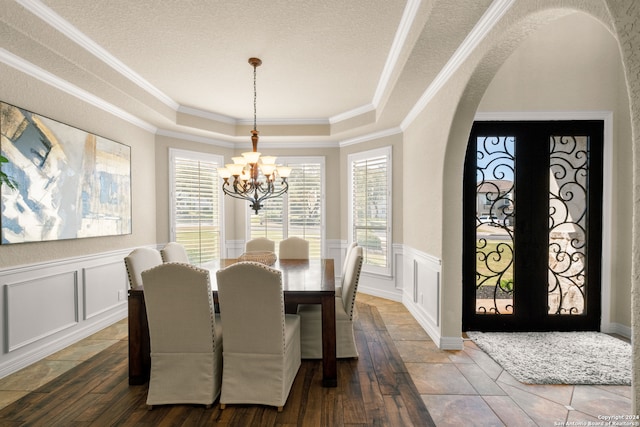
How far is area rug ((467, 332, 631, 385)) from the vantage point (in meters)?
2.52

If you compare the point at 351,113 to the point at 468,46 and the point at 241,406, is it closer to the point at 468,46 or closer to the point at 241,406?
the point at 468,46

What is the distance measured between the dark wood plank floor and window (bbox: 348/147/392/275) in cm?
236

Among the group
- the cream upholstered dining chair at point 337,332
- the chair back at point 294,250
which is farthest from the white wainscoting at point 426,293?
the chair back at point 294,250

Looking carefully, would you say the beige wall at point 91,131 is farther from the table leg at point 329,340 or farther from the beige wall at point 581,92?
the beige wall at point 581,92

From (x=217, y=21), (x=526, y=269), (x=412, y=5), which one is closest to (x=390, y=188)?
(x=526, y=269)

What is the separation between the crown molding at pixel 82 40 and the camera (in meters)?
2.33

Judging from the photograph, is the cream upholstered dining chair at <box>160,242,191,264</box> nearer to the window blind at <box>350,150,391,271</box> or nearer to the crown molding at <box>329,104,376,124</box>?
the window blind at <box>350,150,391,271</box>

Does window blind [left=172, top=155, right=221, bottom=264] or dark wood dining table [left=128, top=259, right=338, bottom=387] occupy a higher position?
window blind [left=172, top=155, right=221, bottom=264]

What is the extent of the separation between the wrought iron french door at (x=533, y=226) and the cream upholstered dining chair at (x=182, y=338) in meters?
2.73

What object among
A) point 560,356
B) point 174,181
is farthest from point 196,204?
point 560,356

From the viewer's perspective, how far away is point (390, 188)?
4.88 meters

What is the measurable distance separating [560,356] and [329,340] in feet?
7.25

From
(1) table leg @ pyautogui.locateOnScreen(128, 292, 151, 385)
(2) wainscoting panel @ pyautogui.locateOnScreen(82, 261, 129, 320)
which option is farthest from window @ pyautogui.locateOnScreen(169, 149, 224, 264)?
(1) table leg @ pyautogui.locateOnScreen(128, 292, 151, 385)

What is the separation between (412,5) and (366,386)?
2.93m
